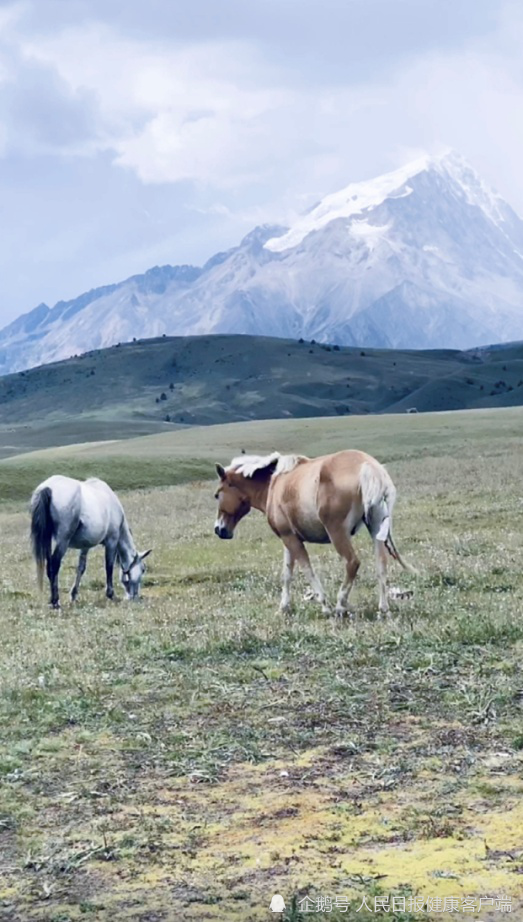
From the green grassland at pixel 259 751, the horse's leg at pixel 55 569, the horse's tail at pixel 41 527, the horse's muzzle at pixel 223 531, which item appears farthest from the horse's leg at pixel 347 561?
the horse's tail at pixel 41 527

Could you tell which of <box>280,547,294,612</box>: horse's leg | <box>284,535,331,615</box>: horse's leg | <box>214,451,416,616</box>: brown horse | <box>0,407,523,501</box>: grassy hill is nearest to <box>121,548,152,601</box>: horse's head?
<box>214,451,416,616</box>: brown horse

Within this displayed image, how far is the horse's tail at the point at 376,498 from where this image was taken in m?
14.6

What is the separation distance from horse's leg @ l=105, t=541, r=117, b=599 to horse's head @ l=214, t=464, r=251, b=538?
10.9 ft

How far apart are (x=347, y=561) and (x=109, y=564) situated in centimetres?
695

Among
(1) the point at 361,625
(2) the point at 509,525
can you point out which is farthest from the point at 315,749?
(2) the point at 509,525

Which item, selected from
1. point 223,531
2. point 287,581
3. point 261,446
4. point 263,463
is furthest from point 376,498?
point 261,446

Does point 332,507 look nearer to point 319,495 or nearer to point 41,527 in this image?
point 319,495

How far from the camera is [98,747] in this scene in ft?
30.3

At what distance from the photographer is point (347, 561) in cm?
1490

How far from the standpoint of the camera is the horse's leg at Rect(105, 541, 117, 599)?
20109 millimetres

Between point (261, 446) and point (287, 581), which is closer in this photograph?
point (287, 581)

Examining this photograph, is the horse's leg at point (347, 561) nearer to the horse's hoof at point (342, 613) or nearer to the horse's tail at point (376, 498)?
the horse's hoof at point (342, 613)

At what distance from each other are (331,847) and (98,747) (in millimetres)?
3164

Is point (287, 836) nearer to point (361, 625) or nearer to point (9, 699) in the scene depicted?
point (9, 699)
